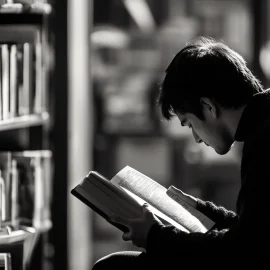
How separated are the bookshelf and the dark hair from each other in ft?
2.64

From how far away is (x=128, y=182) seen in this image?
187cm

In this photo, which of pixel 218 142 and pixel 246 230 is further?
pixel 218 142

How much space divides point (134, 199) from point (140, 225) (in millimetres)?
83

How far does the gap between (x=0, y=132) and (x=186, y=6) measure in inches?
97.2

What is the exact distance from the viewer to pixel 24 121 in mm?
2539

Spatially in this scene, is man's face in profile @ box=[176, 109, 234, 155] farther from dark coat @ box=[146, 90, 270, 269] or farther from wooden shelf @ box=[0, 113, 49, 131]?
wooden shelf @ box=[0, 113, 49, 131]

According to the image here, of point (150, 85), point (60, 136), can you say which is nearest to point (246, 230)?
point (60, 136)

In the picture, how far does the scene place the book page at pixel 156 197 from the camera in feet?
5.97

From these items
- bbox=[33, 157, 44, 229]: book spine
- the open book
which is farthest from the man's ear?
bbox=[33, 157, 44, 229]: book spine

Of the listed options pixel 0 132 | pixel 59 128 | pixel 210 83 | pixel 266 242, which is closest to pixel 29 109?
pixel 0 132

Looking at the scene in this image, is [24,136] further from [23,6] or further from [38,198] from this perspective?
[23,6]

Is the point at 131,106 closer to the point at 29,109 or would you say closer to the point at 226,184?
the point at 226,184

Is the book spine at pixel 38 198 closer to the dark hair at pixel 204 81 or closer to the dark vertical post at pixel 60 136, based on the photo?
the dark vertical post at pixel 60 136

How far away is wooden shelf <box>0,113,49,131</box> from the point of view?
7.89 ft
